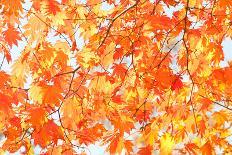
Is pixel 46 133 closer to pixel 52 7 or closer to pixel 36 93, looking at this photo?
pixel 36 93

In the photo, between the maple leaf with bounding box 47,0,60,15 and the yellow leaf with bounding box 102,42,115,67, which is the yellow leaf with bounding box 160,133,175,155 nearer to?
the yellow leaf with bounding box 102,42,115,67

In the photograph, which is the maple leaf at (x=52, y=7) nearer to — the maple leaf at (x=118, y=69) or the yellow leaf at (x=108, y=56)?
the yellow leaf at (x=108, y=56)

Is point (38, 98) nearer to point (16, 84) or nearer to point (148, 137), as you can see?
point (16, 84)

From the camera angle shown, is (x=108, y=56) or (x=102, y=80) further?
(x=108, y=56)

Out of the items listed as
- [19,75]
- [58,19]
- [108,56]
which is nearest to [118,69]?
→ [108,56]

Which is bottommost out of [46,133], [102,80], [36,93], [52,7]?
[46,133]

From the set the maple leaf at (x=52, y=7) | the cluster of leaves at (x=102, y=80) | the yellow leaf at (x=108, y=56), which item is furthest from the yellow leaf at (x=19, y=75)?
the yellow leaf at (x=108, y=56)

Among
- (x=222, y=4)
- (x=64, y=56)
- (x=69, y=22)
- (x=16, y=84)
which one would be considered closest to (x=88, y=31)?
(x=69, y=22)

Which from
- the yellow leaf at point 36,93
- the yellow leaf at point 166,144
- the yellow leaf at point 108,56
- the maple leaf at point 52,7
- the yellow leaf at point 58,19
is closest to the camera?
the yellow leaf at point 36,93

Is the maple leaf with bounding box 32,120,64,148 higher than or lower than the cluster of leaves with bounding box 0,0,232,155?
lower

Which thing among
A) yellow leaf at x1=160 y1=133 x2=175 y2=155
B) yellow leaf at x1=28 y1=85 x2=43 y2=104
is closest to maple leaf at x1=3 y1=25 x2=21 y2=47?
yellow leaf at x1=28 y1=85 x2=43 y2=104

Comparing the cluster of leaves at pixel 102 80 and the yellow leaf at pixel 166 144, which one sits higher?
the cluster of leaves at pixel 102 80

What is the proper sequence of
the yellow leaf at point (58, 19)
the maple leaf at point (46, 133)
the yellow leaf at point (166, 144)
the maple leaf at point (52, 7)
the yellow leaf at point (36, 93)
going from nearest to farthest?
the maple leaf at point (46, 133)
the yellow leaf at point (36, 93)
the maple leaf at point (52, 7)
the yellow leaf at point (166, 144)
the yellow leaf at point (58, 19)

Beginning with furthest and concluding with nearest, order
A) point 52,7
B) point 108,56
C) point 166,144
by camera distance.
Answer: point 166,144, point 108,56, point 52,7
